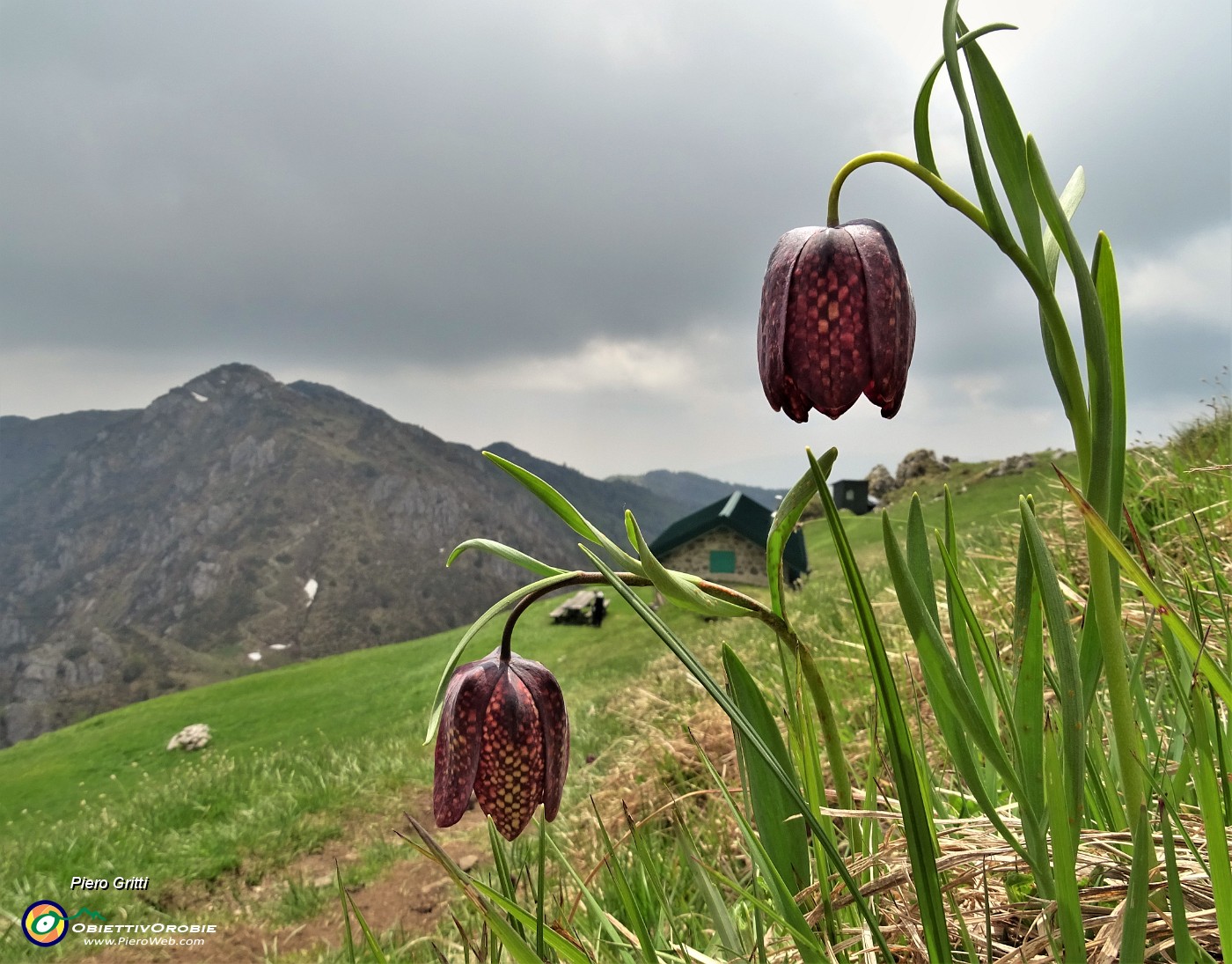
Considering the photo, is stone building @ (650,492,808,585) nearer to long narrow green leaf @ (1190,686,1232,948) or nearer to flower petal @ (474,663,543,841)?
flower petal @ (474,663,543,841)

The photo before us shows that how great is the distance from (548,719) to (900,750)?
693 mm

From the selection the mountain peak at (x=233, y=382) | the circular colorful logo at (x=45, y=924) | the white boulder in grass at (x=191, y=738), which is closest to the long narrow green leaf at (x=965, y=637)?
the circular colorful logo at (x=45, y=924)

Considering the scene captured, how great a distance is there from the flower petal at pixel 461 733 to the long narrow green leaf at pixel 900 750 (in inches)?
28.3

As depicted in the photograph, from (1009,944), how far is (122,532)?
3273 inches

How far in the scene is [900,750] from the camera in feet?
2.37

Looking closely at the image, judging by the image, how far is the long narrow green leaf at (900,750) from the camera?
27.6 inches

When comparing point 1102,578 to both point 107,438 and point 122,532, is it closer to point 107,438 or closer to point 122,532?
point 122,532

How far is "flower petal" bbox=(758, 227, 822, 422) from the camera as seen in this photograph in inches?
41.3

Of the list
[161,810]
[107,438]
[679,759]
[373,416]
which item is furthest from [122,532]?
[679,759]

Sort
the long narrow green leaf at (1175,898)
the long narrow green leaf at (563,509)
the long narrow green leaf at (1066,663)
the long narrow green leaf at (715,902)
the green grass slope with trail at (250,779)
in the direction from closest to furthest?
the long narrow green leaf at (1175,898)
the long narrow green leaf at (1066,663)
the long narrow green leaf at (563,509)
the long narrow green leaf at (715,902)
the green grass slope with trail at (250,779)

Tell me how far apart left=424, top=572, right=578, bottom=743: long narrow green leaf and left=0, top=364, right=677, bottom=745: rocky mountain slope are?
53.3 m

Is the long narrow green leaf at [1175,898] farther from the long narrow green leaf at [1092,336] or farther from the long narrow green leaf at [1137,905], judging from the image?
the long narrow green leaf at [1092,336]

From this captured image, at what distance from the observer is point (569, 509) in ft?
2.97

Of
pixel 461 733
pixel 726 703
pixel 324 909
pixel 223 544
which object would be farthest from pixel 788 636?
pixel 223 544
